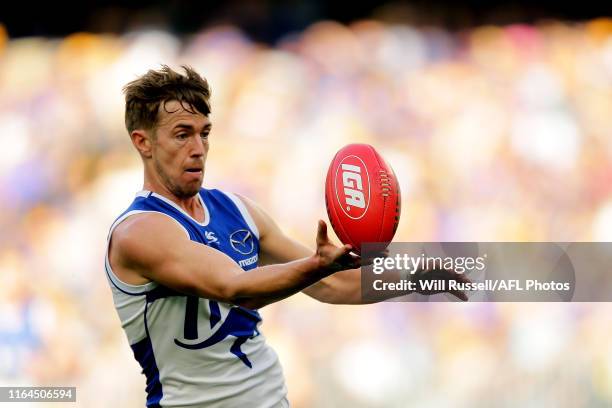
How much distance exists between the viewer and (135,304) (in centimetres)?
286

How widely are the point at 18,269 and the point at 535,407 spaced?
324cm

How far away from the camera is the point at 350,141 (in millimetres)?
5531

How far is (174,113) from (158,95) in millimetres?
84

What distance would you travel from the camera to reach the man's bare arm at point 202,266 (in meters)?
2.36

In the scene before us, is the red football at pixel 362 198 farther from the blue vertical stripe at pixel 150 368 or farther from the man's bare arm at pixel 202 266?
the blue vertical stripe at pixel 150 368

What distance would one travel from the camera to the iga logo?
2.63 m

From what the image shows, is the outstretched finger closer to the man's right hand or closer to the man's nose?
the man's right hand

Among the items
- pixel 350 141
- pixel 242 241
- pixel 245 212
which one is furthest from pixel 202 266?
pixel 350 141

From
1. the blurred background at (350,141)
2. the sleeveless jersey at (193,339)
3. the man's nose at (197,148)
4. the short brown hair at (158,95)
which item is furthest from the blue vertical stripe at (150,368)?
the blurred background at (350,141)

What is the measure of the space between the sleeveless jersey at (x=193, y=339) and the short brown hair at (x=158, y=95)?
0.89ft

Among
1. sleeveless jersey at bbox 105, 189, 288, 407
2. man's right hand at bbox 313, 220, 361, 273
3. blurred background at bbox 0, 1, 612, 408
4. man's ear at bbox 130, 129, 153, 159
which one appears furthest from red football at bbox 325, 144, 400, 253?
blurred background at bbox 0, 1, 612, 408

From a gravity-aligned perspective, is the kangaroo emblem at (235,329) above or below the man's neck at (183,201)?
below

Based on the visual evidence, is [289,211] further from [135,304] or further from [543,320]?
[135,304]

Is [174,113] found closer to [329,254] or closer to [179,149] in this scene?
[179,149]
